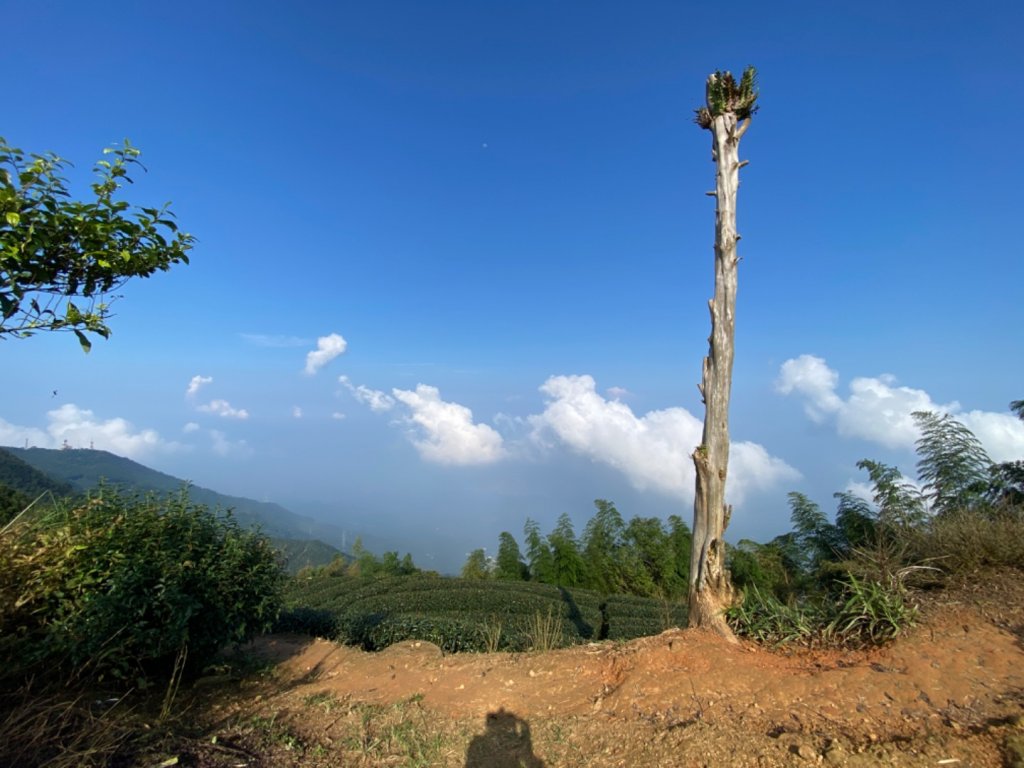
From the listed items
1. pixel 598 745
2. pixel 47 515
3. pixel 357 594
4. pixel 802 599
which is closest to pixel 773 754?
pixel 598 745

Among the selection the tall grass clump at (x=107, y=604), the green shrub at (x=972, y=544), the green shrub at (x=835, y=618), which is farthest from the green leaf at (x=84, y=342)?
the green shrub at (x=972, y=544)

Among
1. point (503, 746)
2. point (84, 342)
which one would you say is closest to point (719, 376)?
point (503, 746)

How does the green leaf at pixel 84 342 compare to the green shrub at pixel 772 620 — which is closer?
the green leaf at pixel 84 342

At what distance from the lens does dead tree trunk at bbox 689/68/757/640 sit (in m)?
5.46

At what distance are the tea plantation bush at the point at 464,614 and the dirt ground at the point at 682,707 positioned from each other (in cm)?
187

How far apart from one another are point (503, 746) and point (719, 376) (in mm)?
3965

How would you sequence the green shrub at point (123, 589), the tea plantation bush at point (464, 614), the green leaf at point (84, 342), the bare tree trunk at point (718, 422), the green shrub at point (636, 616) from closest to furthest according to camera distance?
the green leaf at point (84, 342) → the green shrub at point (123, 589) → the bare tree trunk at point (718, 422) → the tea plantation bush at point (464, 614) → the green shrub at point (636, 616)

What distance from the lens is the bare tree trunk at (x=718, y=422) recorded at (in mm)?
5457

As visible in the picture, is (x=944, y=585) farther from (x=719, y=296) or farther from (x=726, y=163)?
(x=726, y=163)

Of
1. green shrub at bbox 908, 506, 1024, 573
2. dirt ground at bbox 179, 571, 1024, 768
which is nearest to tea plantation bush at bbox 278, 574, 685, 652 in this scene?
dirt ground at bbox 179, 571, 1024, 768

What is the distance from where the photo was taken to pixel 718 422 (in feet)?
18.6

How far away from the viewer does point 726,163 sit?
604cm

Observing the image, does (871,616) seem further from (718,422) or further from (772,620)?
(718,422)

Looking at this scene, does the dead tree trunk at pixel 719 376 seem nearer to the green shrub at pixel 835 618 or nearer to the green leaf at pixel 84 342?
the green shrub at pixel 835 618
